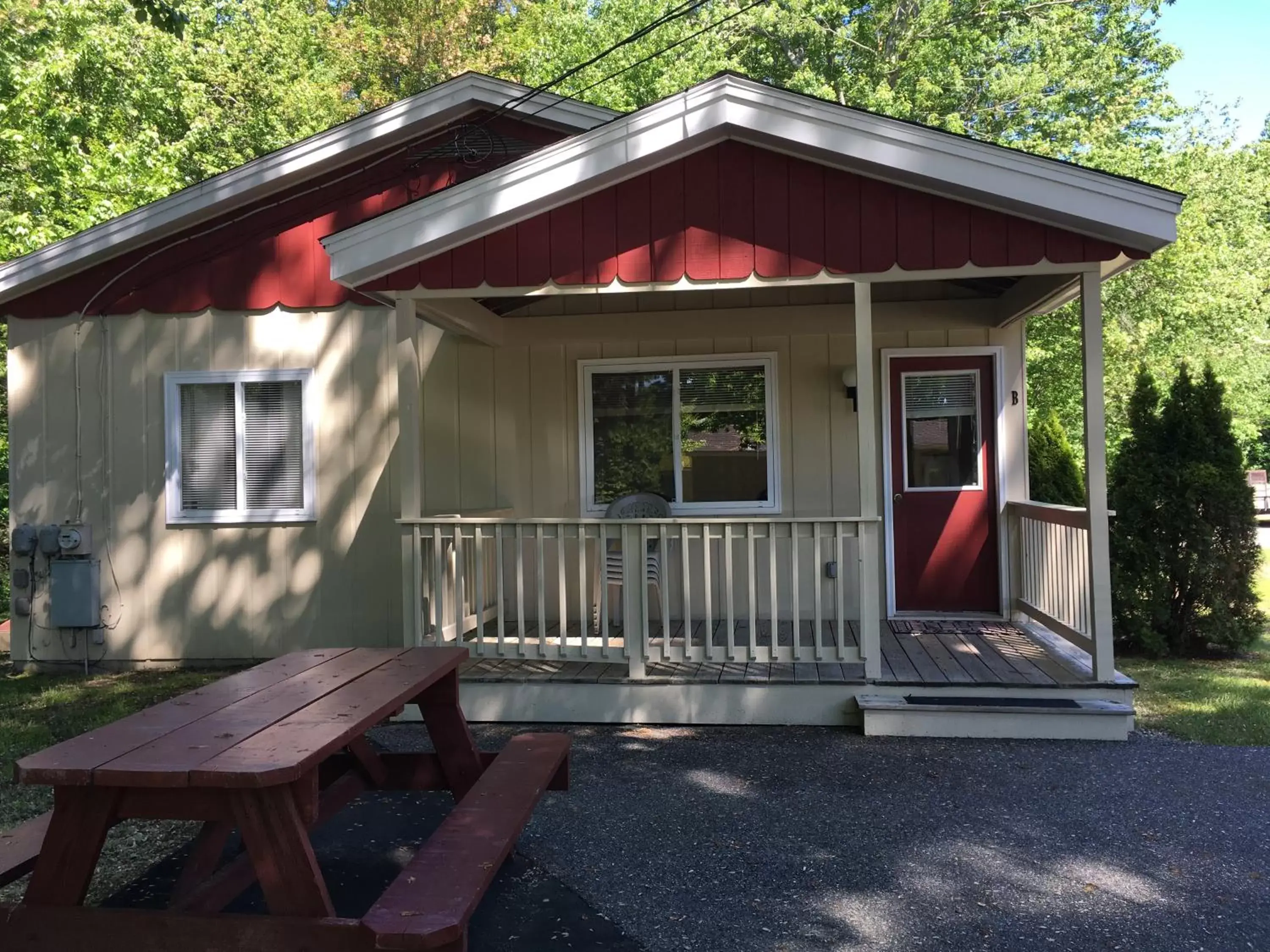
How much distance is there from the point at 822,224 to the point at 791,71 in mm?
17304

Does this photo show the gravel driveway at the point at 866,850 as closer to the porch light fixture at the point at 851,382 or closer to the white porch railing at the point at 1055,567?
the white porch railing at the point at 1055,567

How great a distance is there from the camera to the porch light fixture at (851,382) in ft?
23.5

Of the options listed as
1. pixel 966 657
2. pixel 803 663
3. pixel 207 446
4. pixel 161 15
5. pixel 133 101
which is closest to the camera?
pixel 803 663

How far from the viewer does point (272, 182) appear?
7254 millimetres

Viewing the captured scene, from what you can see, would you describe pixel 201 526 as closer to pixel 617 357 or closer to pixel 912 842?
pixel 617 357

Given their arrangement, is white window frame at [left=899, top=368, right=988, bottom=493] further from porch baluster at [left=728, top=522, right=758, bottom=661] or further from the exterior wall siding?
porch baluster at [left=728, top=522, right=758, bottom=661]

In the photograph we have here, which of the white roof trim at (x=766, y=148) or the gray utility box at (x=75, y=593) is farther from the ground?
the white roof trim at (x=766, y=148)

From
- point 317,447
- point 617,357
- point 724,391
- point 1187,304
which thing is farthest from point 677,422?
point 1187,304

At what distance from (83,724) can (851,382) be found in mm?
5468

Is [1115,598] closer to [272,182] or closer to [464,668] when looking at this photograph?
[464,668]

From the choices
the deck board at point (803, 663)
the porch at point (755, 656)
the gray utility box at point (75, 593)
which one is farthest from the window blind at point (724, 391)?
the gray utility box at point (75, 593)

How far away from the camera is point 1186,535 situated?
721cm

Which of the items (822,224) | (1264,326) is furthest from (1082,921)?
(1264,326)

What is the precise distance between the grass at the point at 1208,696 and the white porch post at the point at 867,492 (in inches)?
64.9
